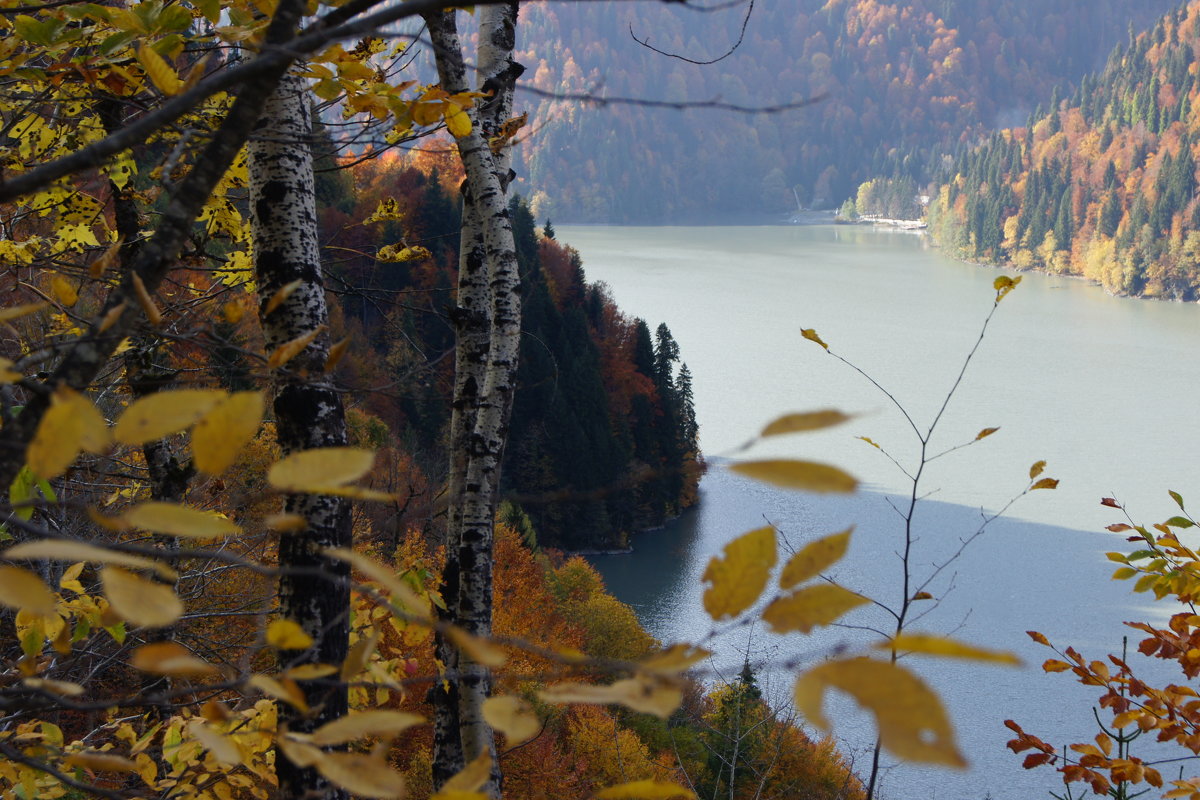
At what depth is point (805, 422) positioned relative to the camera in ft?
1.59

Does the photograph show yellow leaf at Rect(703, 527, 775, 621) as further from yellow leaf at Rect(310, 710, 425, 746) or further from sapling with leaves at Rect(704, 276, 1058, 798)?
yellow leaf at Rect(310, 710, 425, 746)

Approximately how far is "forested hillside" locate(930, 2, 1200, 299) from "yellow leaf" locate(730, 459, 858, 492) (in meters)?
56.1

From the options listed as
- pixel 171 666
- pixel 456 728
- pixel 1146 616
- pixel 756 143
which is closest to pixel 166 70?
pixel 171 666

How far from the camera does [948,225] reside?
6812 centimetres

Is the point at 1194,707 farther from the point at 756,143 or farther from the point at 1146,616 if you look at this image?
the point at 756,143

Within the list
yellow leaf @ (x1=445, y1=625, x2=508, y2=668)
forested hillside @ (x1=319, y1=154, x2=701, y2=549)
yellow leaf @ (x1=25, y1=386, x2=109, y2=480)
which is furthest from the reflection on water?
yellow leaf @ (x1=25, y1=386, x2=109, y2=480)

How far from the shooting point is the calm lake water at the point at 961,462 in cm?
1434

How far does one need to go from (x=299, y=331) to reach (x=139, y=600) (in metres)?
1.64

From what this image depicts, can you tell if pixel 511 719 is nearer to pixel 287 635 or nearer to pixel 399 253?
pixel 287 635

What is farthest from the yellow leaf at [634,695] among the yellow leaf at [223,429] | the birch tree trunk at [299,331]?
the birch tree trunk at [299,331]

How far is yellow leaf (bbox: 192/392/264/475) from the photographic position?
53 cm

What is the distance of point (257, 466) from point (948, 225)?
2581 inches

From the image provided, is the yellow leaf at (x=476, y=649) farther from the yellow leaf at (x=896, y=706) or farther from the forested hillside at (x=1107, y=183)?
the forested hillside at (x=1107, y=183)

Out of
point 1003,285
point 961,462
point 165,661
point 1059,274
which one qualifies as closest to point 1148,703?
point 1003,285
